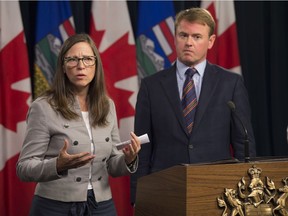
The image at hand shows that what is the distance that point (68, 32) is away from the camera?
4688 mm

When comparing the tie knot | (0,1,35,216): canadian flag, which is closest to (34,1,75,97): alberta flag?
(0,1,35,216): canadian flag

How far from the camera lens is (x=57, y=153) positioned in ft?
8.73

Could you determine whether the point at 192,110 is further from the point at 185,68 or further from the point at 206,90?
the point at 185,68

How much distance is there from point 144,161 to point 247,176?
1.14m

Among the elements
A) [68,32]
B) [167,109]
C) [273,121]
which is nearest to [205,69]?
[167,109]

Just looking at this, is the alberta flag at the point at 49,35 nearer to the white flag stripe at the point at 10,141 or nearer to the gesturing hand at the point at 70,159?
the white flag stripe at the point at 10,141

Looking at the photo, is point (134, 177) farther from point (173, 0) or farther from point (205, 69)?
point (173, 0)

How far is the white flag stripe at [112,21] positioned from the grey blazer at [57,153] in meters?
2.05

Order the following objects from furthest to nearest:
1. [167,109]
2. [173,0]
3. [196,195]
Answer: [173,0]
[167,109]
[196,195]

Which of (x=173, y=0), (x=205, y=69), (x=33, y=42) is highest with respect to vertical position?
(x=173, y=0)

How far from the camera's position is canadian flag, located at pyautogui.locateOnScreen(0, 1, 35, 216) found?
14.7ft

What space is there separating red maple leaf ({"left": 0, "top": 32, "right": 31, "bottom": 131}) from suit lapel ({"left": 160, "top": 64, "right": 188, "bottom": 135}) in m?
1.57

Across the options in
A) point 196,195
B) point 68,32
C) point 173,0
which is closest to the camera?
point 196,195

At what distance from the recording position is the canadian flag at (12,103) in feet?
14.7
